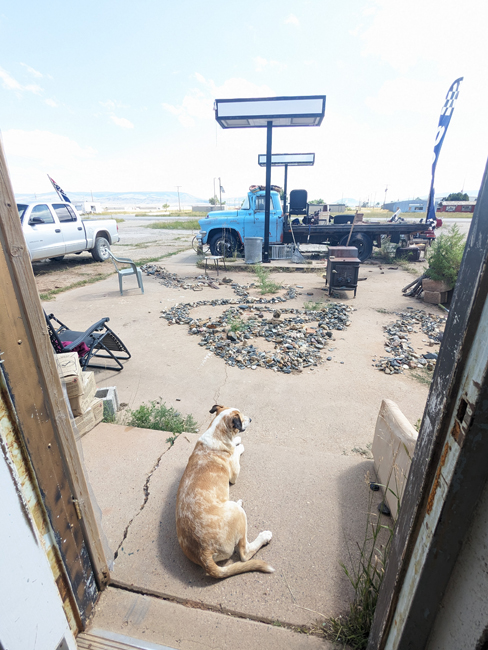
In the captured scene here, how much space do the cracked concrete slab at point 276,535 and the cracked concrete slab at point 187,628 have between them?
5 cm

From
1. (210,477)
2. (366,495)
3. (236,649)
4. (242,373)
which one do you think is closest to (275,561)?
(236,649)

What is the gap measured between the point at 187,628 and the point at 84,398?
196 centimetres

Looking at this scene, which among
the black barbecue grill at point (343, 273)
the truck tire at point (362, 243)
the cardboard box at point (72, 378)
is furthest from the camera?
the truck tire at point (362, 243)

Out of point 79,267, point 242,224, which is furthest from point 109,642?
point 79,267

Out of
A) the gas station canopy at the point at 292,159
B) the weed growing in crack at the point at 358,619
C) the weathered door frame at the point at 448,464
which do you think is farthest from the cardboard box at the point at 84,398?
the gas station canopy at the point at 292,159

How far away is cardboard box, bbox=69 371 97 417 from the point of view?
277cm

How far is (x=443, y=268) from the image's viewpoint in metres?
7.20

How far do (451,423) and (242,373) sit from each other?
3765mm

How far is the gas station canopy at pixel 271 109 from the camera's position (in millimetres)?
9000

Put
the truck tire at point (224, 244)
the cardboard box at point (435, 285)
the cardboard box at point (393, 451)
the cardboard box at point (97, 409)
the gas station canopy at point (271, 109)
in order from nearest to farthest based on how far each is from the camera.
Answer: the cardboard box at point (393, 451)
the cardboard box at point (97, 409)
the cardboard box at point (435, 285)
the gas station canopy at point (271, 109)
the truck tire at point (224, 244)

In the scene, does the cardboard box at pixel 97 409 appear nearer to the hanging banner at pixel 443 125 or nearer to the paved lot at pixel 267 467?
the paved lot at pixel 267 467

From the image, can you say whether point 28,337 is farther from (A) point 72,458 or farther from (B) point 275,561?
(B) point 275,561

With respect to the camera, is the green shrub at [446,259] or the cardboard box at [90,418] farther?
the green shrub at [446,259]

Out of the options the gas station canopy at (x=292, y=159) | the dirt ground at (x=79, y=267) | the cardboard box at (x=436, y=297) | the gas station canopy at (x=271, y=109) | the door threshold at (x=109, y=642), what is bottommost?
the dirt ground at (x=79, y=267)
